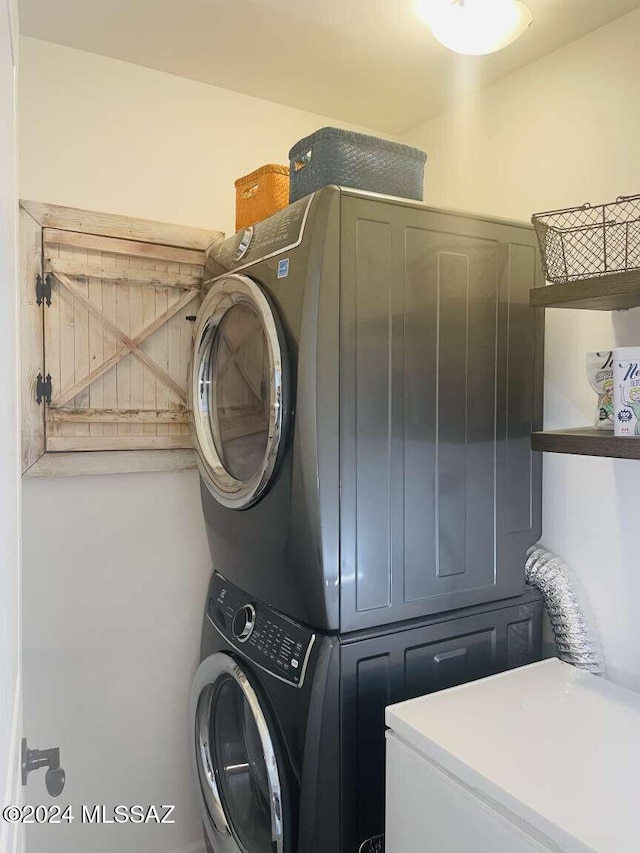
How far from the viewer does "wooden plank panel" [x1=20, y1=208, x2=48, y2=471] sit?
192 centimetres

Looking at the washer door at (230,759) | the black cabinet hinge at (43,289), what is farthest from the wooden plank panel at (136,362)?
the washer door at (230,759)

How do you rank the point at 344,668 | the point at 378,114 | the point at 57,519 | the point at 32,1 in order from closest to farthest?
the point at 344,668
the point at 32,1
the point at 57,519
the point at 378,114

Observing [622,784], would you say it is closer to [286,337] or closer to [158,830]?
[286,337]

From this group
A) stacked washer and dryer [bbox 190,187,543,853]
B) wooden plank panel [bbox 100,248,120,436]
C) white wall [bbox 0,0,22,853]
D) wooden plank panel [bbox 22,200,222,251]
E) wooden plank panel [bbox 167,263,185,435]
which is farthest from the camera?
wooden plank panel [bbox 167,263,185,435]

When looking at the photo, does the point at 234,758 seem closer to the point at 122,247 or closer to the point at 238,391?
the point at 238,391

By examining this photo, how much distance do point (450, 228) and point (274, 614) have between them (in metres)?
1.07

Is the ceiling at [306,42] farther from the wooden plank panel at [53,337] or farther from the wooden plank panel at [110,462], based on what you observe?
the wooden plank panel at [110,462]

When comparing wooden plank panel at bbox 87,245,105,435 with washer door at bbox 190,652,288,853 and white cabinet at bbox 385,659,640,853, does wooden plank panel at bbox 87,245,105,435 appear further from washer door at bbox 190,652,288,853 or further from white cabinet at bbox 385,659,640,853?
white cabinet at bbox 385,659,640,853

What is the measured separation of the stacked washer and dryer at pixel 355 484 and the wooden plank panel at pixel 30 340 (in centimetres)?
52

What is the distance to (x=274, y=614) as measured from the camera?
5.32 feet

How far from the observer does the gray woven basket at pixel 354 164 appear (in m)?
1.54

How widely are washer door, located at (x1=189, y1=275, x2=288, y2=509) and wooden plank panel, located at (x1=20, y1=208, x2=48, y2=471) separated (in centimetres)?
48

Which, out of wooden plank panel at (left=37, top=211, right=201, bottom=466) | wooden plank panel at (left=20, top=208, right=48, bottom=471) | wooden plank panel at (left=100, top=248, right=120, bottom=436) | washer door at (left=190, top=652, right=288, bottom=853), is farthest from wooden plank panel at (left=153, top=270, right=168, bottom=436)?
washer door at (left=190, top=652, right=288, bottom=853)

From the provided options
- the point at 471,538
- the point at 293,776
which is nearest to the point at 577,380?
the point at 471,538
